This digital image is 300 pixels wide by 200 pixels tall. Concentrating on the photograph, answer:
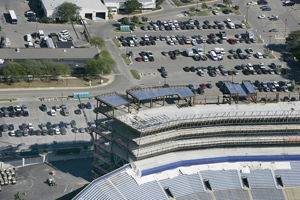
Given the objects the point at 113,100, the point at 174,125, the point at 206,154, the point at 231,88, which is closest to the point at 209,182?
the point at 206,154

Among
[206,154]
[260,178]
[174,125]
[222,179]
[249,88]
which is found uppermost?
[249,88]

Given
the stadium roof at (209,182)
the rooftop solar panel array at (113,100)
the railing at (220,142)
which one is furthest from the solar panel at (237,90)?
the rooftop solar panel array at (113,100)

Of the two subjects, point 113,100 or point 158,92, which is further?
point 158,92

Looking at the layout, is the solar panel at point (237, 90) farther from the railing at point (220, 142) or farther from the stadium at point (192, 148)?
the railing at point (220, 142)

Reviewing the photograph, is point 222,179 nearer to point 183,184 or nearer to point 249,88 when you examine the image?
point 183,184

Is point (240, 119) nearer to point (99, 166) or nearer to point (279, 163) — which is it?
point (279, 163)

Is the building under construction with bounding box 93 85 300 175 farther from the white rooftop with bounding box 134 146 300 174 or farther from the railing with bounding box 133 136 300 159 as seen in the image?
the white rooftop with bounding box 134 146 300 174
